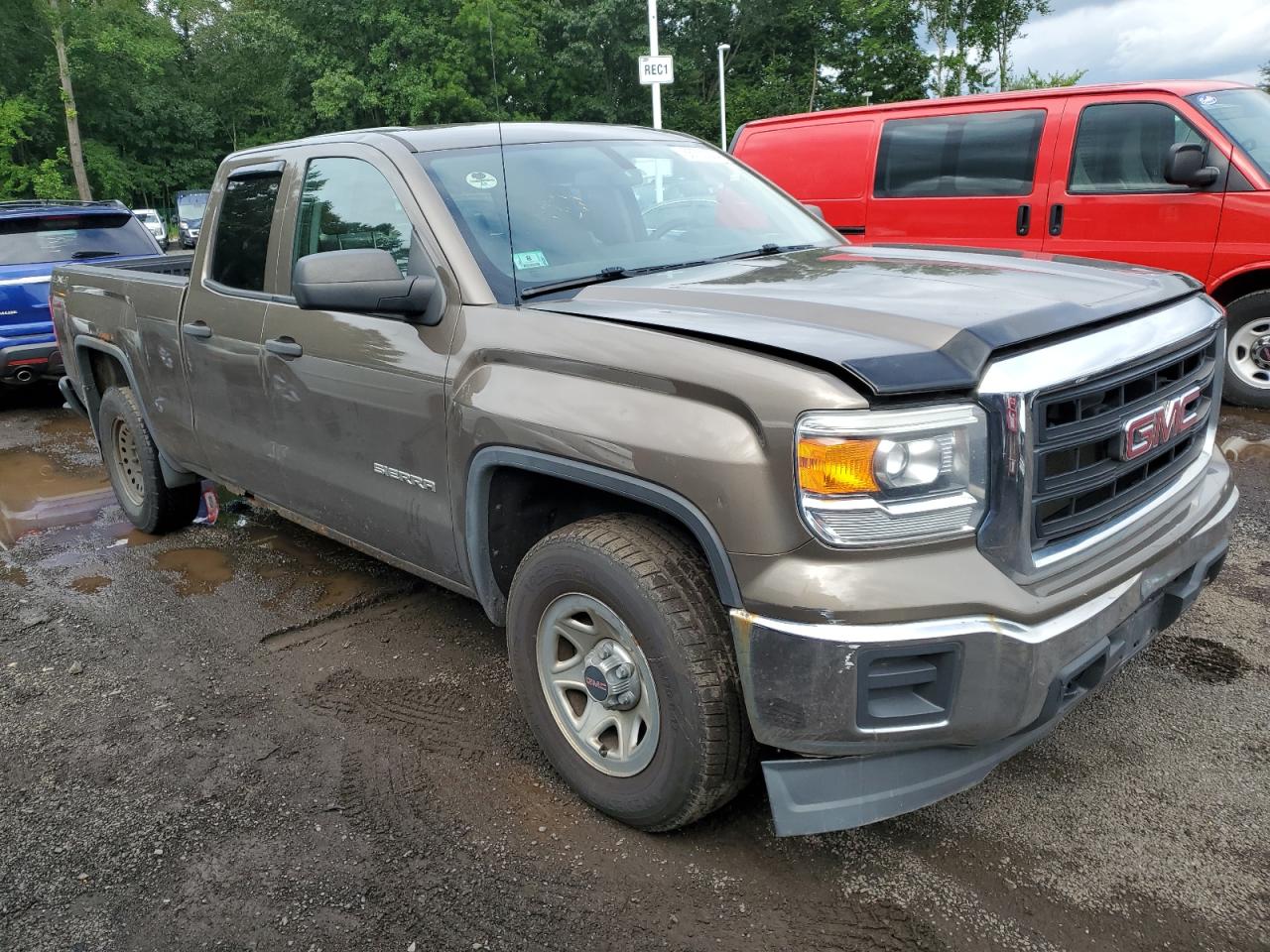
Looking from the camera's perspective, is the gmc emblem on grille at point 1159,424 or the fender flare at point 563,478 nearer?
the fender flare at point 563,478

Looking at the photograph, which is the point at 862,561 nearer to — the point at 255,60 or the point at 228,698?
the point at 228,698

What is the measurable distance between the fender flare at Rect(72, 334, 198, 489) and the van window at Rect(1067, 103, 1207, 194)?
605cm

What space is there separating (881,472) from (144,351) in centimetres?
395

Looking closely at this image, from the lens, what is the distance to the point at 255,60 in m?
41.9

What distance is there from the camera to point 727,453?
82.7 inches

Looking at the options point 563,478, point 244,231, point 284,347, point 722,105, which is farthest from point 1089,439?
point 722,105

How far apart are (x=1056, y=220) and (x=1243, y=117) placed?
4.19ft

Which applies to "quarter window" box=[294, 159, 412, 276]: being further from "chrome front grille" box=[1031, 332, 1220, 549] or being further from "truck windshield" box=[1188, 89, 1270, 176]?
"truck windshield" box=[1188, 89, 1270, 176]

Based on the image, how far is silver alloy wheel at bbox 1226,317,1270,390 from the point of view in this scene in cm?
657

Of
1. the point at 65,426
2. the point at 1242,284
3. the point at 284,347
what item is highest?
the point at 284,347

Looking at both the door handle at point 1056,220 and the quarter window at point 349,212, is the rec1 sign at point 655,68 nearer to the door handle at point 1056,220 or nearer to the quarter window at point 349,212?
the door handle at point 1056,220

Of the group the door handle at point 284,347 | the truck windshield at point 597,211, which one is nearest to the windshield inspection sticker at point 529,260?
the truck windshield at point 597,211

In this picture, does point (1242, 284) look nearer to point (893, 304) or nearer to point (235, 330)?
point (893, 304)

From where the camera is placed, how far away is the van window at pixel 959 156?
23.4 ft
